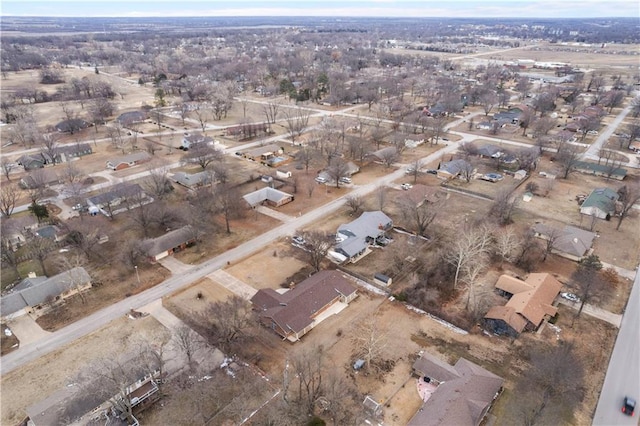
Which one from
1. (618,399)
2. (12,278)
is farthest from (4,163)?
(618,399)

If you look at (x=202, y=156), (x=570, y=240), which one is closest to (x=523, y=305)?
(x=570, y=240)

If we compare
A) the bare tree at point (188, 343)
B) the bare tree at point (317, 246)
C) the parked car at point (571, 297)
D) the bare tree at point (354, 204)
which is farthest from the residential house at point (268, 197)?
the parked car at point (571, 297)

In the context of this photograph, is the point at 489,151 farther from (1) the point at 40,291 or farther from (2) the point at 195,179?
(1) the point at 40,291

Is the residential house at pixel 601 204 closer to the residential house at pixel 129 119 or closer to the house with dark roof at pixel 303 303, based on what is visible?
the house with dark roof at pixel 303 303

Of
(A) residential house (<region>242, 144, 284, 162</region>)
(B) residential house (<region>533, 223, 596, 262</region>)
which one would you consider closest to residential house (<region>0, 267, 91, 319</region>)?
(A) residential house (<region>242, 144, 284, 162</region>)

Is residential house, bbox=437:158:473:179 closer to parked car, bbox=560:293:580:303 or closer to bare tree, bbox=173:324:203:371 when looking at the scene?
parked car, bbox=560:293:580:303

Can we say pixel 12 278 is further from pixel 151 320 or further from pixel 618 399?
pixel 618 399
